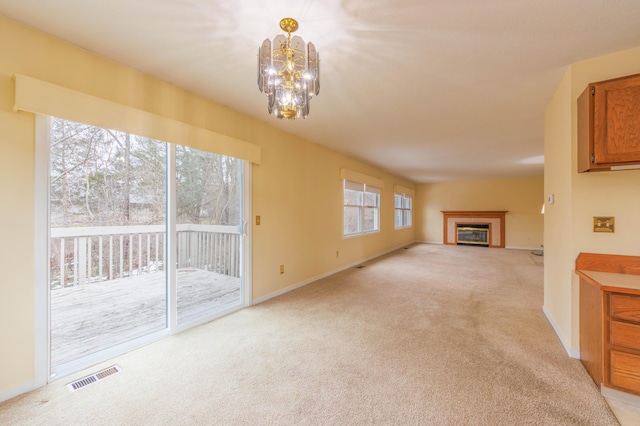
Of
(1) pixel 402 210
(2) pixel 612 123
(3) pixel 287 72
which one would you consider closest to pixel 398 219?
(1) pixel 402 210

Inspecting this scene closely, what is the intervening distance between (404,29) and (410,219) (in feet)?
28.7

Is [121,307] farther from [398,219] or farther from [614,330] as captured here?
[398,219]

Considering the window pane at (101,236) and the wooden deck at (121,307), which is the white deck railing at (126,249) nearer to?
the window pane at (101,236)

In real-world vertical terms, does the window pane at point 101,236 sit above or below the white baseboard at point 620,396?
above

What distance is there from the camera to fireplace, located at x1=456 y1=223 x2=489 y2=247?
349 inches

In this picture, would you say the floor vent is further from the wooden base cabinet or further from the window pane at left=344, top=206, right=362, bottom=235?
the window pane at left=344, top=206, right=362, bottom=235

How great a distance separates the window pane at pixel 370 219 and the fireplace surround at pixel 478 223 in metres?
3.94

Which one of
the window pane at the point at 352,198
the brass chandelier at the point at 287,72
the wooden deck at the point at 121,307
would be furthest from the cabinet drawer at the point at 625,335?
the window pane at the point at 352,198

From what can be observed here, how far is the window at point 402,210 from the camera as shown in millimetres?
8557

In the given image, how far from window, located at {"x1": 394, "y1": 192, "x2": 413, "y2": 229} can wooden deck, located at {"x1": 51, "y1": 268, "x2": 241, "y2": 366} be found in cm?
609

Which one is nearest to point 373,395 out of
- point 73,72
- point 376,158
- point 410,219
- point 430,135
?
point 73,72

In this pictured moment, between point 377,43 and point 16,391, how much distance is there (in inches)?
128

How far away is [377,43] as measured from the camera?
72.9 inches

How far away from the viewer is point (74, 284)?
2881 mm
